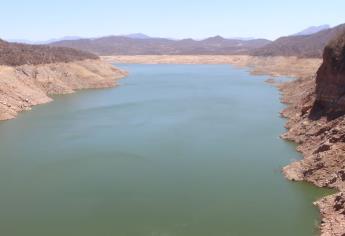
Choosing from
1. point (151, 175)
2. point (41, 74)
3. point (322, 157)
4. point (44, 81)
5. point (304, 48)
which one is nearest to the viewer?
point (322, 157)

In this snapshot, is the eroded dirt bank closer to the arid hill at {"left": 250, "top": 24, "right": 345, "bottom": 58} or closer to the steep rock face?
the steep rock face

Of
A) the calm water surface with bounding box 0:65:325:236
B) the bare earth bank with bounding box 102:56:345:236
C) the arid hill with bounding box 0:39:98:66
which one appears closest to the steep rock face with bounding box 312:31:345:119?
the bare earth bank with bounding box 102:56:345:236

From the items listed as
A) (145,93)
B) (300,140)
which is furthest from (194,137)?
(145,93)

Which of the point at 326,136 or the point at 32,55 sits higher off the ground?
the point at 32,55

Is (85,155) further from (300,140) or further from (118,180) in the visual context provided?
(300,140)

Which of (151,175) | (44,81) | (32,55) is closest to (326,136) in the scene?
(151,175)

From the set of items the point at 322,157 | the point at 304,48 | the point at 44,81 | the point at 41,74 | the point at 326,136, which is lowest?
the point at 44,81

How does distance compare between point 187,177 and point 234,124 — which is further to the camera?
point 234,124

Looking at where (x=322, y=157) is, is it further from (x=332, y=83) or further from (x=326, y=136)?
(x=332, y=83)
